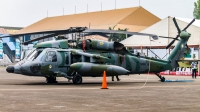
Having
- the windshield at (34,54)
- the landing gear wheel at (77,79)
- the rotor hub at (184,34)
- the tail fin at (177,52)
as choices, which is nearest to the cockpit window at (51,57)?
the windshield at (34,54)

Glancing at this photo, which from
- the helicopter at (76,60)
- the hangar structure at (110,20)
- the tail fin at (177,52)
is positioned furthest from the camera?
the hangar structure at (110,20)

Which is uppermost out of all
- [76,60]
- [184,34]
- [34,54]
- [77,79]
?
[184,34]

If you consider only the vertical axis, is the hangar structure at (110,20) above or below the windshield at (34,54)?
above

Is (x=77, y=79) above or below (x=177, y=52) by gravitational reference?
below

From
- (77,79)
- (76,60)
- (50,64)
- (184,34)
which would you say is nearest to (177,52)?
(184,34)

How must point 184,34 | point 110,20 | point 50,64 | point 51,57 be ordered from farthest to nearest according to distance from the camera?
point 110,20, point 184,34, point 51,57, point 50,64

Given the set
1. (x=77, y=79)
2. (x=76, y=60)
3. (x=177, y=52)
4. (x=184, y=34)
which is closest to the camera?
(x=77, y=79)

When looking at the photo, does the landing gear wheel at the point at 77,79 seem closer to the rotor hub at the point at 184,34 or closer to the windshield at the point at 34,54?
the windshield at the point at 34,54

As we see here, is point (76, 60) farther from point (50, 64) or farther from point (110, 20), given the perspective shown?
point (110, 20)

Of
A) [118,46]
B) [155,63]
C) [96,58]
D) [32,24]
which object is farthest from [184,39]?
[32,24]

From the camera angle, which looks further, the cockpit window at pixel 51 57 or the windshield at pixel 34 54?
the cockpit window at pixel 51 57

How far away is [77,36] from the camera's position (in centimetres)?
2588

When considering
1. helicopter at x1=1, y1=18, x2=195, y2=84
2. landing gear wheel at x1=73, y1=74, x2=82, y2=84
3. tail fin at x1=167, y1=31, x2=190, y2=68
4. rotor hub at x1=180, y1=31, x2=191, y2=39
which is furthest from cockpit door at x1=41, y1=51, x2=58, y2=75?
rotor hub at x1=180, y1=31, x2=191, y2=39

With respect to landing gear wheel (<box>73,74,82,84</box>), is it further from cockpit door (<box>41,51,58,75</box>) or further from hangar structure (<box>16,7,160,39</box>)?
hangar structure (<box>16,7,160,39</box>)
